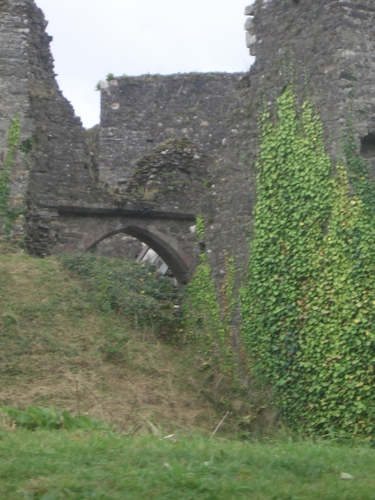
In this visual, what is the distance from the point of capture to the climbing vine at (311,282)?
9.36 m

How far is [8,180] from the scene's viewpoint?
15.9 meters

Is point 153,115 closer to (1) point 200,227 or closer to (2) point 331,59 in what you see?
(1) point 200,227

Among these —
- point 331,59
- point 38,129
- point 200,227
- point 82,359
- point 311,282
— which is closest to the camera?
point 311,282

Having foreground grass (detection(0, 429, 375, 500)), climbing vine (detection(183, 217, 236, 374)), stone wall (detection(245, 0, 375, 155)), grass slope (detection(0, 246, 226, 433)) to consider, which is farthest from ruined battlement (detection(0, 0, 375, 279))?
foreground grass (detection(0, 429, 375, 500))

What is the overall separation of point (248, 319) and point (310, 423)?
5.60ft

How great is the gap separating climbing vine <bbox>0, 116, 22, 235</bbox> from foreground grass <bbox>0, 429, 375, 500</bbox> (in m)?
9.02

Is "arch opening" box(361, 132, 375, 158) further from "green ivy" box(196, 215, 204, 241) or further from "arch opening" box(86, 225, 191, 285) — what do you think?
"arch opening" box(86, 225, 191, 285)

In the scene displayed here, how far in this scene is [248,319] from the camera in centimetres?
1094

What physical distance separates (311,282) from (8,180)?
7.68m

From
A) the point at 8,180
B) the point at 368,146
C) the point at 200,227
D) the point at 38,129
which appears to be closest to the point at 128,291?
the point at 200,227

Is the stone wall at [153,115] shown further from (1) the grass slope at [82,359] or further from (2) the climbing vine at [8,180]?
(1) the grass slope at [82,359]

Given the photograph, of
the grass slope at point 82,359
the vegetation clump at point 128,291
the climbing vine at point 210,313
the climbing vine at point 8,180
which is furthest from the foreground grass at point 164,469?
the climbing vine at point 8,180

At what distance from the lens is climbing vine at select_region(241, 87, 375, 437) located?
9359 millimetres

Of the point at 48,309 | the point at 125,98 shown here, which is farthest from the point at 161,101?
the point at 48,309
